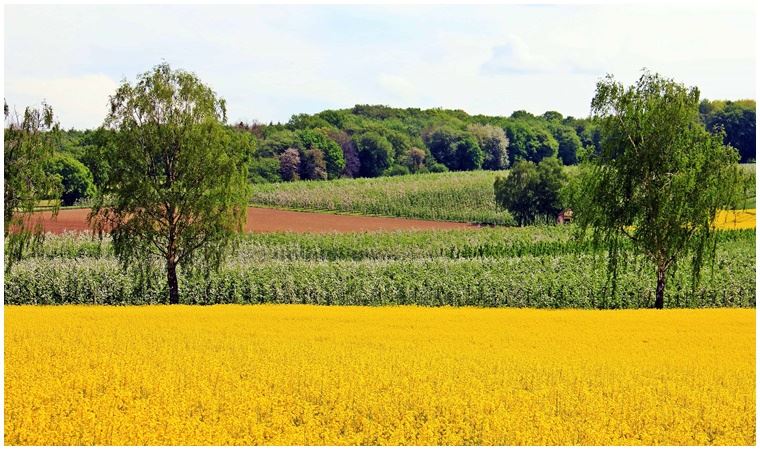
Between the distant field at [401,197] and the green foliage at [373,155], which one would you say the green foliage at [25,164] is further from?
the green foliage at [373,155]

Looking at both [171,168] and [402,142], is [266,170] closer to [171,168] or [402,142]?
[402,142]

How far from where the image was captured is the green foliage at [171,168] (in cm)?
3806

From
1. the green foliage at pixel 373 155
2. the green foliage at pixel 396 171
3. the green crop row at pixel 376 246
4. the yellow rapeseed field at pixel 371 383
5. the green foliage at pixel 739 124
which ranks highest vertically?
the green foliage at pixel 739 124

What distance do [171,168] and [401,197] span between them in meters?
71.1

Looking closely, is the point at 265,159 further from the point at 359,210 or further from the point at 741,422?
the point at 741,422

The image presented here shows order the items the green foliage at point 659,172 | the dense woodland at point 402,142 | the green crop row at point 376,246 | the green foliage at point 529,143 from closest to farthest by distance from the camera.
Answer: the green foliage at point 659,172, the green crop row at point 376,246, the dense woodland at point 402,142, the green foliage at point 529,143

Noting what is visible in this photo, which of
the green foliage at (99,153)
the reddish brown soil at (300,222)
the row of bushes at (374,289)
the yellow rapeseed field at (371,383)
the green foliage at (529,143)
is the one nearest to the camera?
the yellow rapeseed field at (371,383)

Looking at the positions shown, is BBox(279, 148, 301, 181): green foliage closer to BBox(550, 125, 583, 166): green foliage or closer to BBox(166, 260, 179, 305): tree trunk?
BBox(550, 125, 583, 166): green foliage

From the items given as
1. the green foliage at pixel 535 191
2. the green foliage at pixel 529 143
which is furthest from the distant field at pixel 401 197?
the green foliage at pixel 529 143

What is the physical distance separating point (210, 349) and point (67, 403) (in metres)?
5.74

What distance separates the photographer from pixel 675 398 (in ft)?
60.1

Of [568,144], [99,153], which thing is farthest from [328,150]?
[99,153]

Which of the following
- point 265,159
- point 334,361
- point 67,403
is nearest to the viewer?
point 67,403

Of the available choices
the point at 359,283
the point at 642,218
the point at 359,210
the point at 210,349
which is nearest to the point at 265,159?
the point at 359,210
